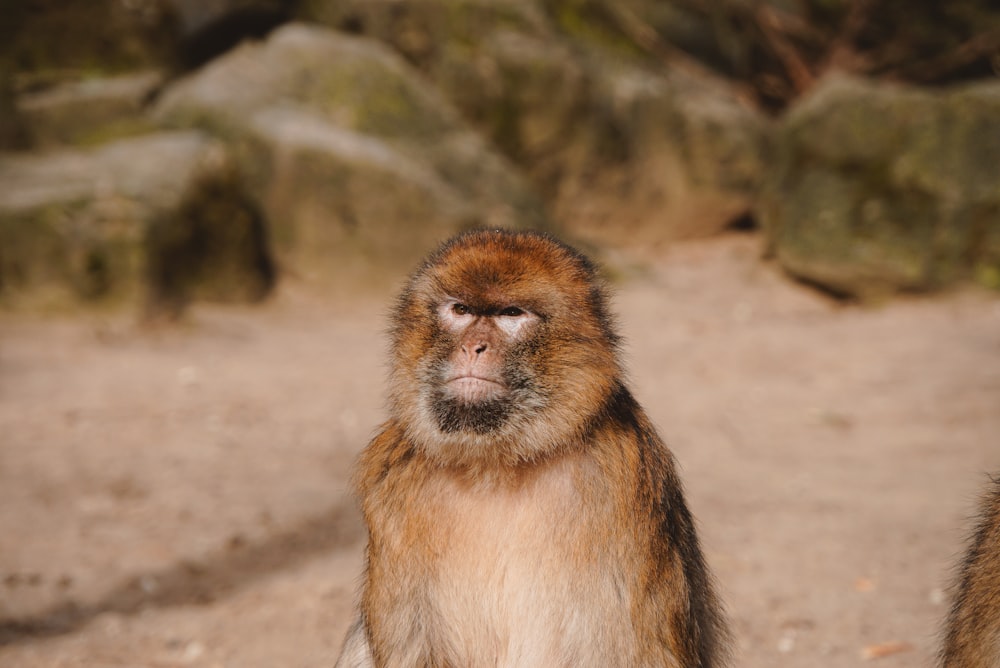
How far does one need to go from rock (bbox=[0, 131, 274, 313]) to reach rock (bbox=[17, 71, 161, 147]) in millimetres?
361

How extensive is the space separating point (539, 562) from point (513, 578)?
0.25 feet

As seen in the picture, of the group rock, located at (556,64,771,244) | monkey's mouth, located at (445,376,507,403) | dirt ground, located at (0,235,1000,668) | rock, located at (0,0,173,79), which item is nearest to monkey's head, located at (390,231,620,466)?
monkey's mouth, located at (445,376,507,403)

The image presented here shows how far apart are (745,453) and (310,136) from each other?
4937 millimetres

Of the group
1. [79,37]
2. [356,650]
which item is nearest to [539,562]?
[356,650]

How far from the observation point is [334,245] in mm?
9039

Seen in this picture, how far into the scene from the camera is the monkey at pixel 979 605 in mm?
2291

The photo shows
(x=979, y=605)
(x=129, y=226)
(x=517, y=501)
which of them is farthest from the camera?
(x=129, y=226)

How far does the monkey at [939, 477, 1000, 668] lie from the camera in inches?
90.2

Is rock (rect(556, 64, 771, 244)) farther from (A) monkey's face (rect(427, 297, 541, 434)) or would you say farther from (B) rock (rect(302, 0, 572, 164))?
(A) monkey's face (rect(427, 297, 541, 434))

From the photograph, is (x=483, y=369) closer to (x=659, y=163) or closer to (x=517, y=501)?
(x=517, y=501)

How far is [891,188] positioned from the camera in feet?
28.9

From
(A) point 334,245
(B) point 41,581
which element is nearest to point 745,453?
(B) point 41,581

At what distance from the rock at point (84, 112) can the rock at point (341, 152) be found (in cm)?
27

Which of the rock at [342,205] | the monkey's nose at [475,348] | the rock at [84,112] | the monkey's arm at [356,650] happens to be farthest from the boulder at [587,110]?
the monkey's nose at [475,348]
